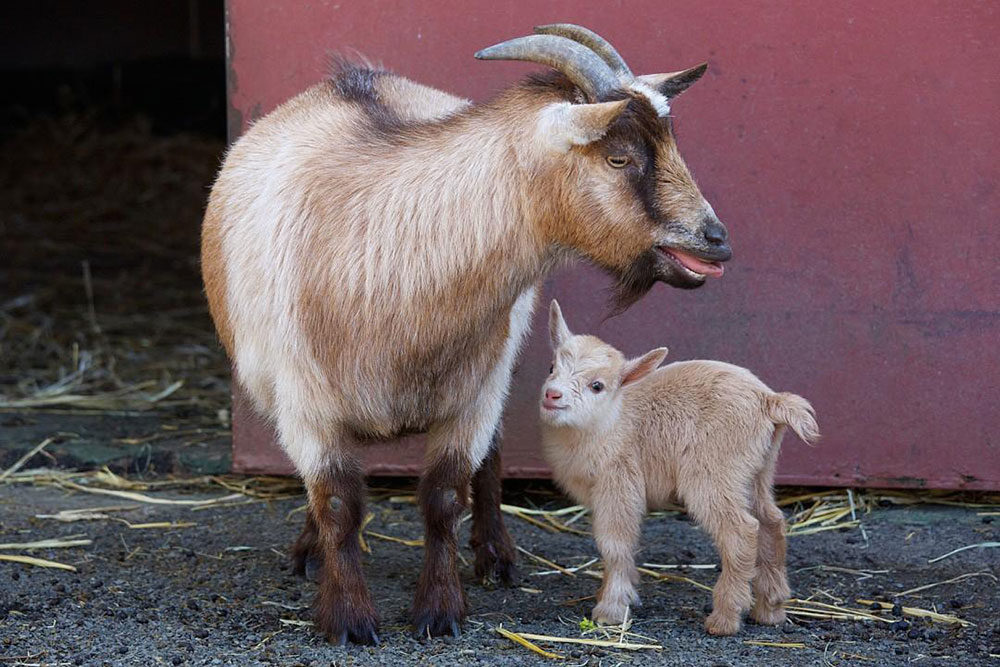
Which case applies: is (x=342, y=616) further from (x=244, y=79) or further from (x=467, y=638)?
(x=244, y=79)

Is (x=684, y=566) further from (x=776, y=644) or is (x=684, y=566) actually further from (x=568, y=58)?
(x=568, y=58)

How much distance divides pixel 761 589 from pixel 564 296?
1542 millimetres

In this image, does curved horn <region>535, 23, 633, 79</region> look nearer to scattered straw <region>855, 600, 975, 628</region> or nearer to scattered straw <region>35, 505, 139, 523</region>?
scattered straw <region>855, 600, 975, 628</region>

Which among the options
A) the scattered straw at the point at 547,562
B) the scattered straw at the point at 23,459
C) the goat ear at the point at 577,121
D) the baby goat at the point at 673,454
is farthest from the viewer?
the scattered straw at the point at 23,459

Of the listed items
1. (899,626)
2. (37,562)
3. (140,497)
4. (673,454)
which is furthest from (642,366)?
(140,497)

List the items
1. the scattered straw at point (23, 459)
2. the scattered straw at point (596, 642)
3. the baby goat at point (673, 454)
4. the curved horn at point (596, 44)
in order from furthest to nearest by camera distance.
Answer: the scattered straw at point (23, 459) → the baby goat at point (673, 454) → the scattered straw at point (596, 642) → the curved horn at point (596, 44)

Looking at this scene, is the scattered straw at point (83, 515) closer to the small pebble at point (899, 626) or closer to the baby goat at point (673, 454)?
the baby goat at point (673, 454)

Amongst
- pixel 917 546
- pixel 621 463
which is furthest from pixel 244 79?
pixel 917 546

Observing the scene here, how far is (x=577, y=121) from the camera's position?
3.52 m

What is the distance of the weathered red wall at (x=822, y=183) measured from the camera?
16.3ft

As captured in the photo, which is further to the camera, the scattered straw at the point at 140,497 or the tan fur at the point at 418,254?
the scattered straw at the point at 140,497

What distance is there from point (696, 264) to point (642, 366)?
0.54m

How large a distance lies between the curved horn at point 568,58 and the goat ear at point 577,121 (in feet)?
0.23

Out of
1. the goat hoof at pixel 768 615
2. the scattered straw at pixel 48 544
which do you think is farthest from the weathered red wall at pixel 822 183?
the scattered straw at pixel 48 544
